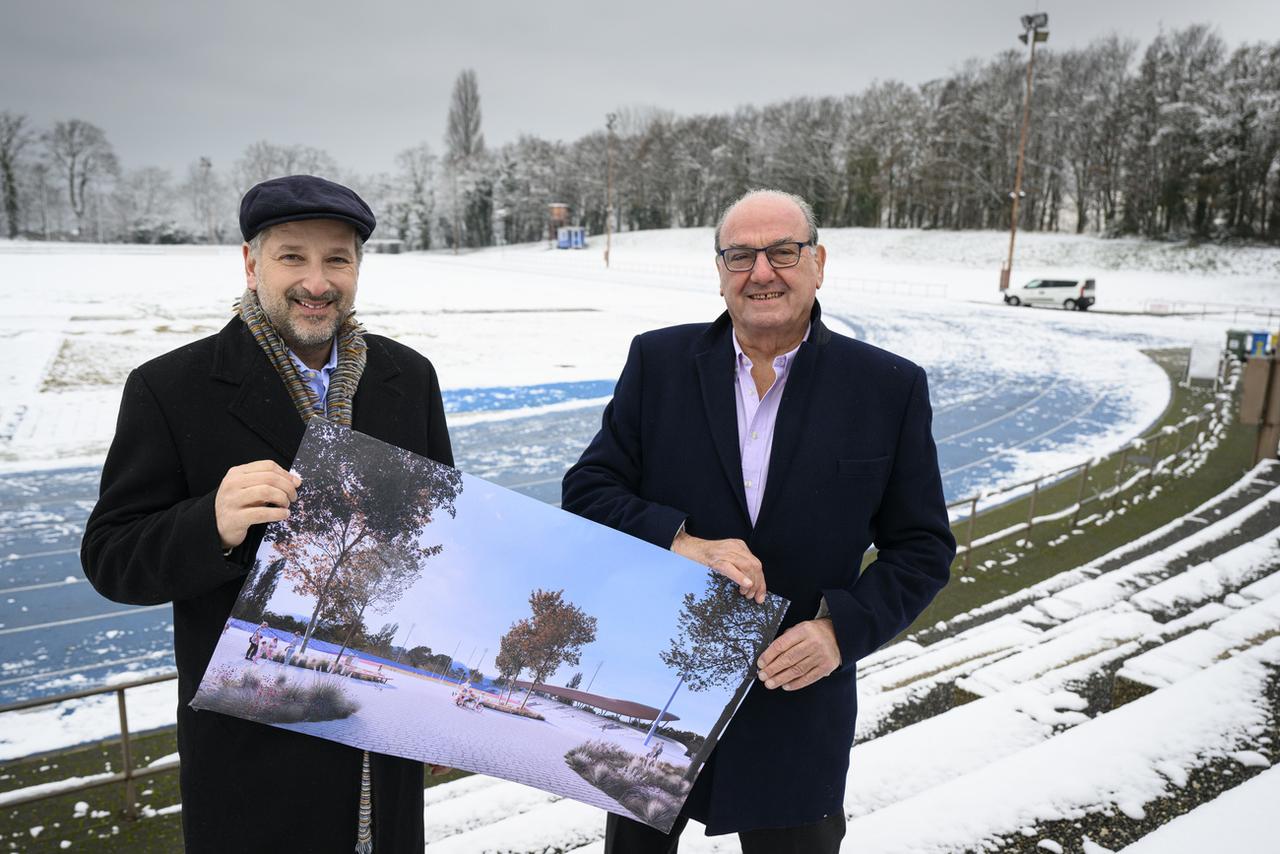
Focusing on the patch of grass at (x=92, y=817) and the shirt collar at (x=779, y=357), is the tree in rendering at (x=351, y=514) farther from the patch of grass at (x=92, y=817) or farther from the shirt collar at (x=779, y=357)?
the patch of grass at (x=92, y=817)

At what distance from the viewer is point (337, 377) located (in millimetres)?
2125

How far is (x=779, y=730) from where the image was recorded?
2.17 metres

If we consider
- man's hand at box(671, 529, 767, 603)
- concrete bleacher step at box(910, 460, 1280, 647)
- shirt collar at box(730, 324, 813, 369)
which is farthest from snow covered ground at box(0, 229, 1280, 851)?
concrete bleacher step at box(910, 460, 1280, 647)

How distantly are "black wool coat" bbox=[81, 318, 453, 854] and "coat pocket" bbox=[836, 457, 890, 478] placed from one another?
45.8 inches

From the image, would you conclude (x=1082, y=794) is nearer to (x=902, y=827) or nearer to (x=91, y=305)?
(x=902, y=827)

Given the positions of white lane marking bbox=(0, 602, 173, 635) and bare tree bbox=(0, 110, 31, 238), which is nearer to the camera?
white lane marking bbox=(0, 602, 173, 635)

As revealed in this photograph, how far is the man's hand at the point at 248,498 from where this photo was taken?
5.79ft

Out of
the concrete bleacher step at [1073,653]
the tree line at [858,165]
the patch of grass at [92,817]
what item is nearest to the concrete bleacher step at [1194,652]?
the concrete bleacher step at [1073,653]

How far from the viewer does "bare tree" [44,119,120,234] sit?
77438mm

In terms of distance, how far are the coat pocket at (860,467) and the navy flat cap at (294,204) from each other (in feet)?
4.27

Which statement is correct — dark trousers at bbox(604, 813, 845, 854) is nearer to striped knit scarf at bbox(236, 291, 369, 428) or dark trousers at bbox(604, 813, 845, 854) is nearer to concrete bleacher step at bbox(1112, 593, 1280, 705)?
striped knit scarf at bbox(236, 291, 369, 428)

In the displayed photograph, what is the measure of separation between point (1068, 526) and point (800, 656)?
983cm

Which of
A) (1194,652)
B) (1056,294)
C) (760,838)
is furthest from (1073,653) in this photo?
(1056,294)

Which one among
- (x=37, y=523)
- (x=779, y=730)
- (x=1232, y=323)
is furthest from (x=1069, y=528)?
(x=1232, y=323)
